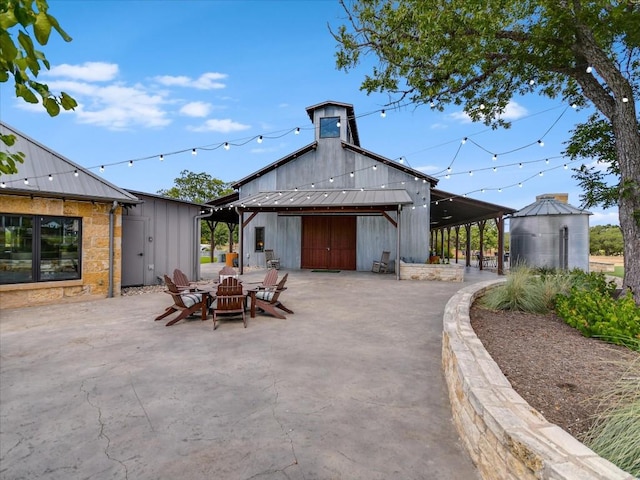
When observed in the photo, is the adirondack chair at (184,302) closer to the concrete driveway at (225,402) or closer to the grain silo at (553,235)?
the concrete driveway at (225,402)

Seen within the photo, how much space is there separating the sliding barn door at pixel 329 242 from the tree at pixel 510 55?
7867mm

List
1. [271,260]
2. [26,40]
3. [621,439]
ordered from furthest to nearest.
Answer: [271,260] → [621,439] → [26,40]

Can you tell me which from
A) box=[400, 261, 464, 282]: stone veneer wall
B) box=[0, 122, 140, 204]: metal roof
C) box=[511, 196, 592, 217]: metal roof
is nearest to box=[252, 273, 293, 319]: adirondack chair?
box=[0, 122, 140, 204]: metal roof

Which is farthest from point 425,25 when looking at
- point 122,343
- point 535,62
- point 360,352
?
point 122,343

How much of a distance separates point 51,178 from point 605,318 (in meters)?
10.9

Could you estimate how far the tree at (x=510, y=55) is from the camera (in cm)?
536

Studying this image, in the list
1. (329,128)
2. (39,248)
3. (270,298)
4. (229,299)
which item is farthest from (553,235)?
(39,248)

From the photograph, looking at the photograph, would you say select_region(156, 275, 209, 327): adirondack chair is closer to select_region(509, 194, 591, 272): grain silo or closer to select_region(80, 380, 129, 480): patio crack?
select_region(80, 380, 129, 480): patio crack

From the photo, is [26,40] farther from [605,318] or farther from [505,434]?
[605,318]

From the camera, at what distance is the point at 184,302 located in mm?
5816

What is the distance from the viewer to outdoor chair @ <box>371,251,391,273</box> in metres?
13.6

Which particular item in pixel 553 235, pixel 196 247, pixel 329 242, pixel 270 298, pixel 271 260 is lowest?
pixel 270 298

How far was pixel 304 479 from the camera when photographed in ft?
6.57

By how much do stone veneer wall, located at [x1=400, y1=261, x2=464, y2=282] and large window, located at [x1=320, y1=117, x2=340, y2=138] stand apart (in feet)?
24.6
